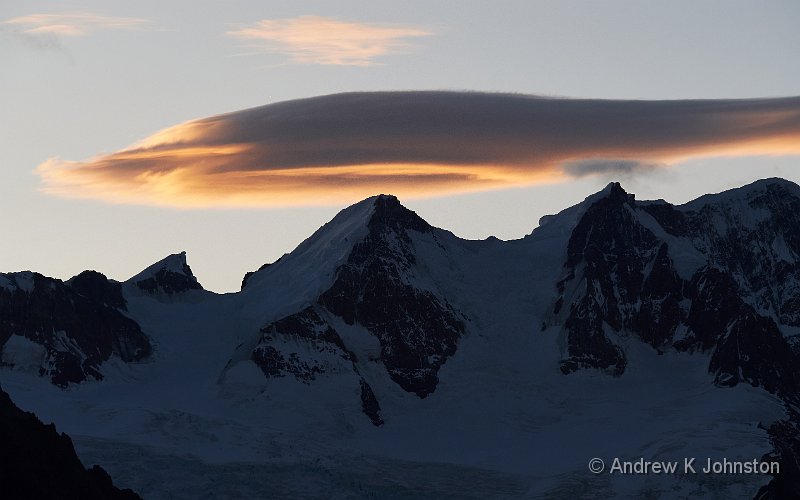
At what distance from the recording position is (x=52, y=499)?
652 feet

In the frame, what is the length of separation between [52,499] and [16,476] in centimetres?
395

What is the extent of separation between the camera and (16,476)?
198 meters
